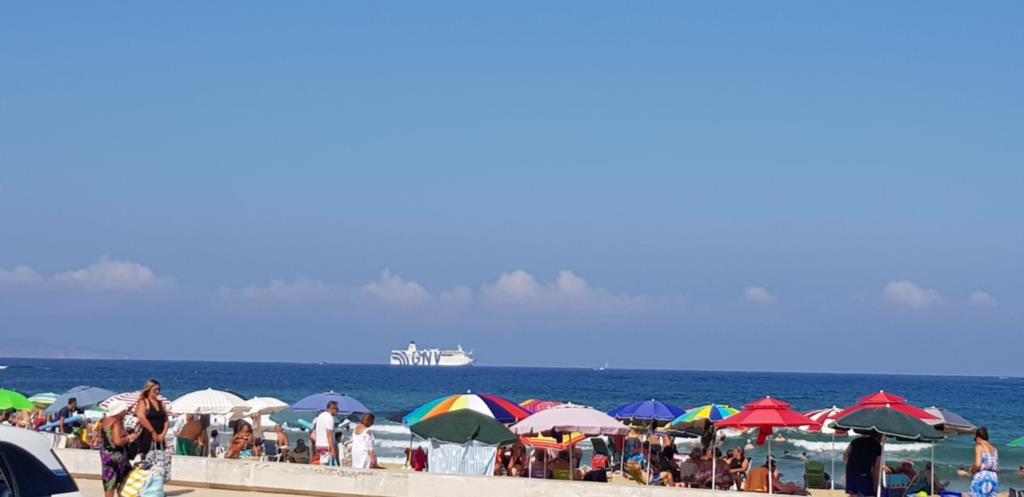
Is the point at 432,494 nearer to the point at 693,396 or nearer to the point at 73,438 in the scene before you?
the point at 73,438

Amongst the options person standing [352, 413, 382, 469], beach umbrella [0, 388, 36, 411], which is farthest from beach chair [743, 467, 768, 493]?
beach umbrella [0, 388, 36, 411]

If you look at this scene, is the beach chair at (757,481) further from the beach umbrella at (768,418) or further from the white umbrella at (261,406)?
the white umbrella at (261,406)

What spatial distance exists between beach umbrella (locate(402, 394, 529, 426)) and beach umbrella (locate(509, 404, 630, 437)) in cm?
99

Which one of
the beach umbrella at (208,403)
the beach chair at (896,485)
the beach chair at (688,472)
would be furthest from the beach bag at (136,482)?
the beach chair at (896,485)

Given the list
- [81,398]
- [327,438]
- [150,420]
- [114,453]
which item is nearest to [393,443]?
[81,398]

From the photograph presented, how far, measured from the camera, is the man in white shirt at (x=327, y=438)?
18.8 metres

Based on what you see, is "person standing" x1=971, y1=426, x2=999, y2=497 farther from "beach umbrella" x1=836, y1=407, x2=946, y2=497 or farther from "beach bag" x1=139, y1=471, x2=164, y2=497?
"beach bag" x1=139, y1=471, x2=164, y2=497

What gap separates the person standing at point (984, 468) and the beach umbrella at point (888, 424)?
3.76 feet

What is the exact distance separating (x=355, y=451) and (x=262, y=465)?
2.20 metres

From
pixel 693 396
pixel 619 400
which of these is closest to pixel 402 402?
pixel 619 400

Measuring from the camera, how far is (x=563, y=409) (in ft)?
66.2

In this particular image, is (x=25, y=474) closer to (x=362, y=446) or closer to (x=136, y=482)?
(x=136, y=482)

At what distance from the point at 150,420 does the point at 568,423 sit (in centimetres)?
865

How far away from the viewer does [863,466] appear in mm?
17109
